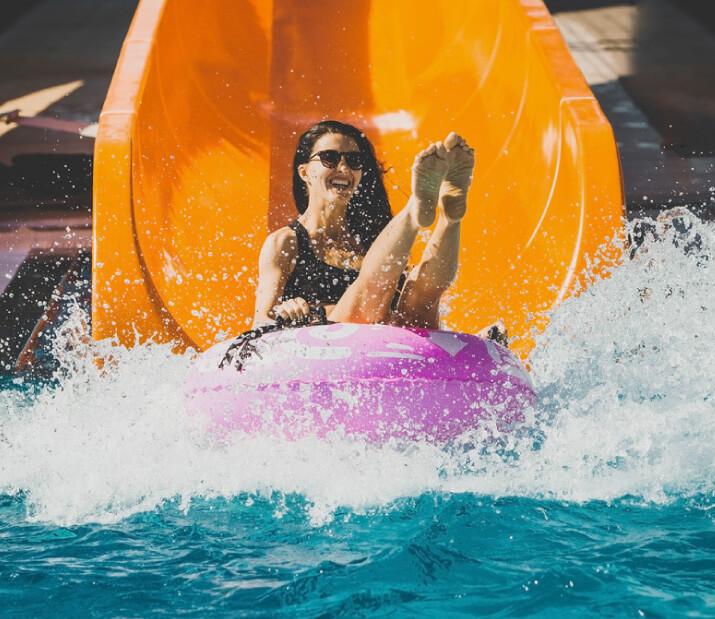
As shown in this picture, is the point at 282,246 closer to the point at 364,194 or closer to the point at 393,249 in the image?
the point at 364,194

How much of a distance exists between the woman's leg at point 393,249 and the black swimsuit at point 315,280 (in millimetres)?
200

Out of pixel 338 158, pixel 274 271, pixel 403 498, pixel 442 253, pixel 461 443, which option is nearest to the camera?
pixel 403 498

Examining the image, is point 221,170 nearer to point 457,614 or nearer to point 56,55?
point 457,614

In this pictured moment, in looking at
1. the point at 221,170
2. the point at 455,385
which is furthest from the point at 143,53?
the point at 455,385

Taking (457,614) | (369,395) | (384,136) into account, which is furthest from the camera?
(384,136)

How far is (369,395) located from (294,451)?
8.8 inches

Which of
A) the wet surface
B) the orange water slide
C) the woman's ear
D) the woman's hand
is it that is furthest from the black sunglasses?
the wet surface

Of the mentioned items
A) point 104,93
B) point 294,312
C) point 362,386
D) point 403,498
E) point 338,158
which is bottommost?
point 403,498

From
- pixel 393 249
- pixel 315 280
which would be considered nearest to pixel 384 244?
pixel 393 249

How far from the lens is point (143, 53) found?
3.45m

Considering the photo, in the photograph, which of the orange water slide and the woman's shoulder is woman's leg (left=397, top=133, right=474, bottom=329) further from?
the orange water slide

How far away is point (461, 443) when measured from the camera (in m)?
2.25

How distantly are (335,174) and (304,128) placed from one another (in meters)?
1.40

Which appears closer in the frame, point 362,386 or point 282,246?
point 362,386
